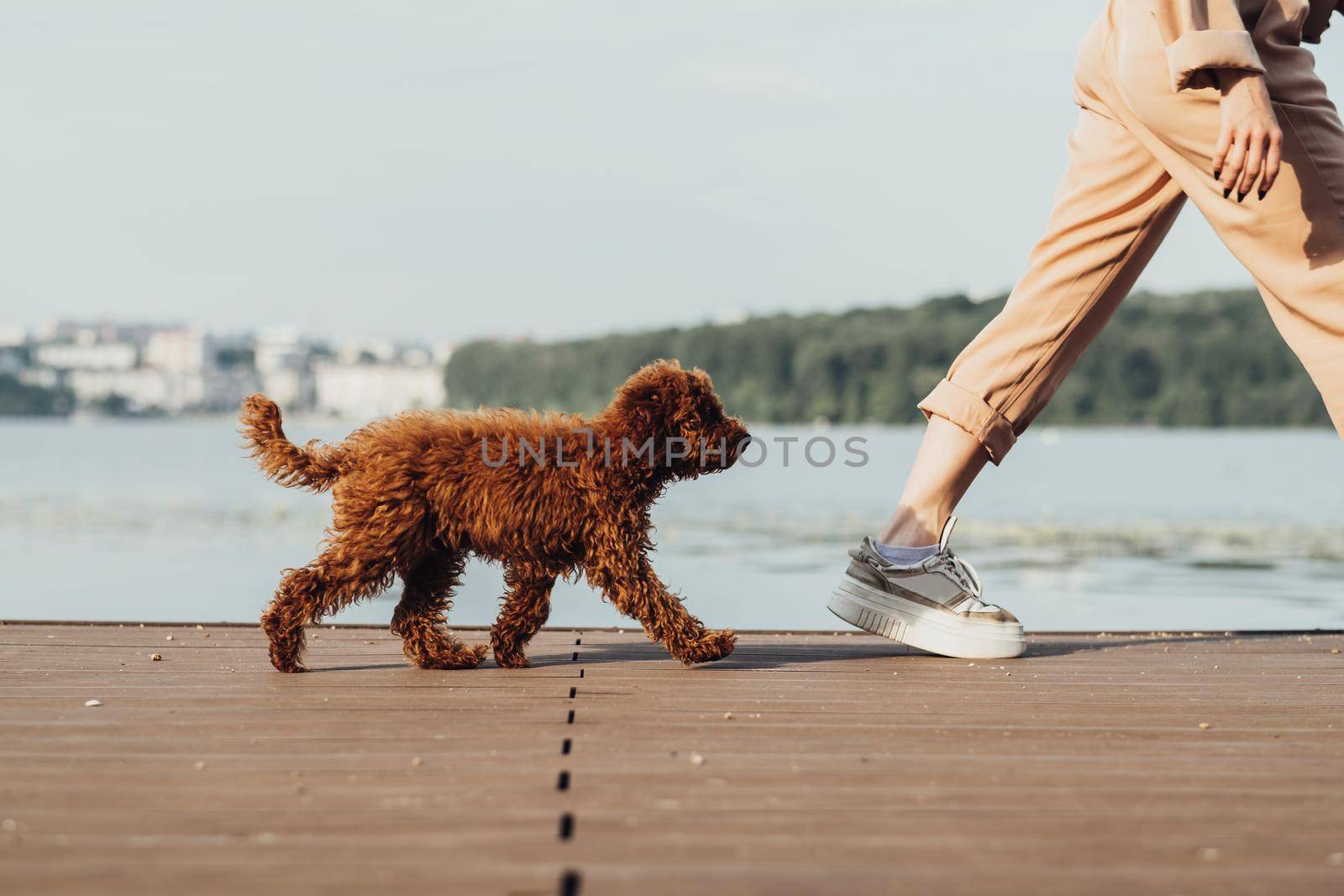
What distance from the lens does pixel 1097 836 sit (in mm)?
1975

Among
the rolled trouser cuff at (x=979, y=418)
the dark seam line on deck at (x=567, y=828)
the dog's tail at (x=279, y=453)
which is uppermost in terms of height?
the rolled trouser cuff at (x=979, y=418)

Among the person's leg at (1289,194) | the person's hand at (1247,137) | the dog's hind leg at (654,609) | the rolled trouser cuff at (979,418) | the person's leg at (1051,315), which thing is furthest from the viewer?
the rolled trouser cuff at (979,418)

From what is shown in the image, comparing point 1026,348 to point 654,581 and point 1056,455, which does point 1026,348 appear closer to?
point 654,581

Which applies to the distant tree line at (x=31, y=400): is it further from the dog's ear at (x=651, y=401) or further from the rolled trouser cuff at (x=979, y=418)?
the rolled trouser cuff at (x=979, y=418)

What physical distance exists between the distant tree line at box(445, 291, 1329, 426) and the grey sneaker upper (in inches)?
1500

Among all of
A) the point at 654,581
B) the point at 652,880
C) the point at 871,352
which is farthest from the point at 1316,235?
the point at 871,352

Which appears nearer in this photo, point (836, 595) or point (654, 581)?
point (654, 581)

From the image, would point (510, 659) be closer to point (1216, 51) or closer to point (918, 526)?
point (918, 526)

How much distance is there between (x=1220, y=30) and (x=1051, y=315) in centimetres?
96

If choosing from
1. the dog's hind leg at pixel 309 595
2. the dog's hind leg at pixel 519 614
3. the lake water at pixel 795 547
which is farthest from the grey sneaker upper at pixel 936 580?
the lake water at pixel 795 547

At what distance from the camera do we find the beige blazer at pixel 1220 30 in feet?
10.7

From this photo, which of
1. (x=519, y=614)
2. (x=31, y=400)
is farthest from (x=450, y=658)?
(x=31, y=400)

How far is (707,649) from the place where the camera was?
3750mm

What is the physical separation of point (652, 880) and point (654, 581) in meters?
2.04
